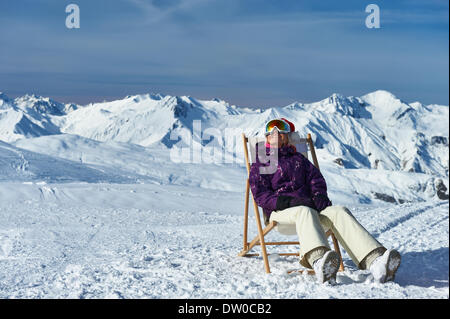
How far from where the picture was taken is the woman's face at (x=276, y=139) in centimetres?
476

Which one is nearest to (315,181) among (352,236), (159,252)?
(352,236)

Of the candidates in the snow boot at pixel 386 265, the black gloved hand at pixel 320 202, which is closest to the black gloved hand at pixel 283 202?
the black gloved hand at pixel 320 202

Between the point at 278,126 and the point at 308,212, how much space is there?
1.15 meters

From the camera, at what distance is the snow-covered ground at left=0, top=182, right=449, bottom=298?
3.69m

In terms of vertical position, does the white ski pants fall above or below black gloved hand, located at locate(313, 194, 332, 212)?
below

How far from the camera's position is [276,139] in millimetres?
4758

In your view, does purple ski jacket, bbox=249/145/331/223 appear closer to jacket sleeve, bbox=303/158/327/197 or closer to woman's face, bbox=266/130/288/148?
jacket sleeve, bbox=303/158/327/197

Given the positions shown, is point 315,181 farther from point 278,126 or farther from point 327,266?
point 327,266

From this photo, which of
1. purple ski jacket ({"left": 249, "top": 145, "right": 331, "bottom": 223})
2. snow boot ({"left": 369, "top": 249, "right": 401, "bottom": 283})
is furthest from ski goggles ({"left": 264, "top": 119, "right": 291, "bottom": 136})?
snow boot ({"left": 369, "top": 249, "right": 401, "bottom": 283})

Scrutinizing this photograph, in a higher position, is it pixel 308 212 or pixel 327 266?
pixel 308 212

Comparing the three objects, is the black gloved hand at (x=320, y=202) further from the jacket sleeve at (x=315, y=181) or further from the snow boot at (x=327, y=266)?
the snow boot at (x=327, y=266)

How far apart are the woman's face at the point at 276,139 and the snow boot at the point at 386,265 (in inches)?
59.8

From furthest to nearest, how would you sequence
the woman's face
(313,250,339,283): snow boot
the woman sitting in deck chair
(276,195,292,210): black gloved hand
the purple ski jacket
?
the woman's face → the purple ski jacket → (276,195,292,210): black gloved hand → the woman sitting in deck chair → (313,250,339,283): snow boot

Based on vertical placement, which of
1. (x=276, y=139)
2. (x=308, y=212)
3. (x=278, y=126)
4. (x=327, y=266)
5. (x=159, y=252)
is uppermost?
(x=278, y=126)
